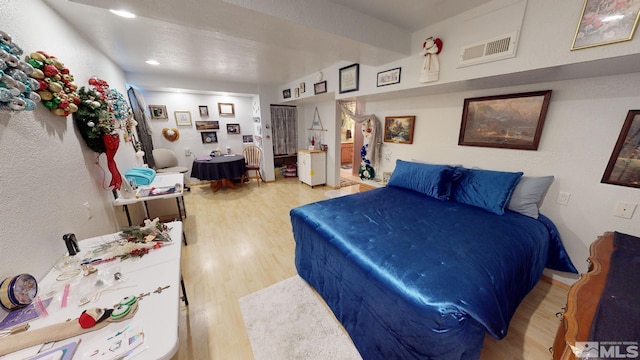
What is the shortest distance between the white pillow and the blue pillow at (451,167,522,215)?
2.9 inches

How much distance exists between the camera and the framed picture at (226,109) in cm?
514

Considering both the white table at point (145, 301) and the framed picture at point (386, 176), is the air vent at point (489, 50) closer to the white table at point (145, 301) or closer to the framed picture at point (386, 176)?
the framed picture at point (386, 176)

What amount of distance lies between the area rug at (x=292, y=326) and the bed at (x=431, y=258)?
108 millimetres

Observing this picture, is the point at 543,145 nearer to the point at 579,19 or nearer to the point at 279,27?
the point at 579,19

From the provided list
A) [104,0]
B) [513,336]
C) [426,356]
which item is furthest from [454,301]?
[104,0]

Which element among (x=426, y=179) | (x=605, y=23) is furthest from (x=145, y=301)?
(x=605, y=23)

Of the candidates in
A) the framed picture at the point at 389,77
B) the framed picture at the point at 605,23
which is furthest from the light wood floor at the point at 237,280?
the framed picture at the point at 389,77

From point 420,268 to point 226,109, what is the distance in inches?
218

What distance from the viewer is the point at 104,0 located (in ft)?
4.16

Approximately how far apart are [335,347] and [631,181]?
2.54 m

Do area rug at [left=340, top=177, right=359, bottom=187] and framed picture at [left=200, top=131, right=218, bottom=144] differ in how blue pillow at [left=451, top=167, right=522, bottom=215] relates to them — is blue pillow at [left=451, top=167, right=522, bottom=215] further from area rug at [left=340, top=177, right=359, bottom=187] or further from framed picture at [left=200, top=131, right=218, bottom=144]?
framed picture at [left=200, top=131, right=218, bottom=144]

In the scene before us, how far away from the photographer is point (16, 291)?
0.89 m

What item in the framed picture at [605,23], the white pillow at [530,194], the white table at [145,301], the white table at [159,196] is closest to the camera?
the white table at [145,301]

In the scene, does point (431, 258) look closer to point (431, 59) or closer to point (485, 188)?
point (485, 188)
